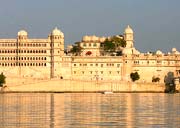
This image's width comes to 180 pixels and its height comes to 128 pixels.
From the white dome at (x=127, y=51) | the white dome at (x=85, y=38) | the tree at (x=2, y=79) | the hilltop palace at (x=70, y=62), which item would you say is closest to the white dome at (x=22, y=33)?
the hilltop palace at (x=70, y=62)

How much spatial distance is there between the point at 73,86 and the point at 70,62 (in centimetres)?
664

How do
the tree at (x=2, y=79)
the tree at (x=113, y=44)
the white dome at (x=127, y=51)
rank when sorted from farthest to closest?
the tree at (x=113, y=44) < the white dome at (x=127, y=51) < the tree at (x=2, y=79)

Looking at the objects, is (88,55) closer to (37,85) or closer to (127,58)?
(127,58)

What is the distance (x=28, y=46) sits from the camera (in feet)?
289

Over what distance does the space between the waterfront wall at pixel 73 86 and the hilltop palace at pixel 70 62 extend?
298 cm

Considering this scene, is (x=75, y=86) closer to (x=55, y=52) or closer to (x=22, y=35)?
(x=55, y=52)

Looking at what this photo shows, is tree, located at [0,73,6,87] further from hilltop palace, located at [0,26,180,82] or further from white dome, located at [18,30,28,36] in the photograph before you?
white dome, located at [18,30,28,36]

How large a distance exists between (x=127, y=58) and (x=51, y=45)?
9.89m

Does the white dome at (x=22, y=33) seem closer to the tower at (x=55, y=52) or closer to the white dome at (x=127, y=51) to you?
the tower at (x=55, y=52)

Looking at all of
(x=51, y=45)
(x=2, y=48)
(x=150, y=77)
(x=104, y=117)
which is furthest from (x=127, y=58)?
(x=104, y=117)

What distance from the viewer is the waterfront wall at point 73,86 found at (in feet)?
269

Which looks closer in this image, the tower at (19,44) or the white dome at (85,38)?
the tower at (19,44)

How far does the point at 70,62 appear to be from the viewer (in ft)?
294

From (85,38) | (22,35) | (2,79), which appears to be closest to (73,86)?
(2,79)
